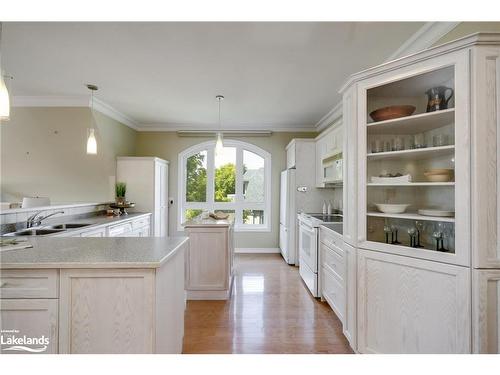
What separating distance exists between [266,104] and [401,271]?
3.15m

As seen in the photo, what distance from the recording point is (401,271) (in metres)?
1.74

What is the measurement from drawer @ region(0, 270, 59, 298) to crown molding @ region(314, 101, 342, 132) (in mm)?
4038

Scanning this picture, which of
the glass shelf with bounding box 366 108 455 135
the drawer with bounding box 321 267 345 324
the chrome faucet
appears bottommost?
the drawer with bounding box 321 267 345 324

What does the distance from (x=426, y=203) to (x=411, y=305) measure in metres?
0.71

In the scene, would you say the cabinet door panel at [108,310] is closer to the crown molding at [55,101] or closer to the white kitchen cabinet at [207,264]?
the white kitchen cabinet at [207,264]

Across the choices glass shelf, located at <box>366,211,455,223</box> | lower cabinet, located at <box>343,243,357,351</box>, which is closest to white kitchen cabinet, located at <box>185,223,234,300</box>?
lower cabinet, located at <box>343,243,357,351</box>

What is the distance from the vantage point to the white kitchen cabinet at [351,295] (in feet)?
6.44

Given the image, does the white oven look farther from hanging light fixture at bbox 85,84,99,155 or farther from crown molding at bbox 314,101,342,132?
hanging light fixture at bbox 85,84,99,155

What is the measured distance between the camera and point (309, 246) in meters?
3.41

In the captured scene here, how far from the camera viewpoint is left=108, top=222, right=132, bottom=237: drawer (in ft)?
11.4

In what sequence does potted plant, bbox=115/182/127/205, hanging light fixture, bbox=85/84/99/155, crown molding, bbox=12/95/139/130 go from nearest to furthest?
hanging light fixture, bbox=85/84/99/155, crown molding, bbox=12/95/139/130, potted plant, bbox=115/182/127/205

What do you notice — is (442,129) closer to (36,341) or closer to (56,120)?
(36,341)

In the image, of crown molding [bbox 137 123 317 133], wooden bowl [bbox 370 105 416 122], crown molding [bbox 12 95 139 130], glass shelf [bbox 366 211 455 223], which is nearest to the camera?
glass shelf [bbox 366 211 455 223]

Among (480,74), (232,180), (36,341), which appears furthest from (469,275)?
(232,180)
